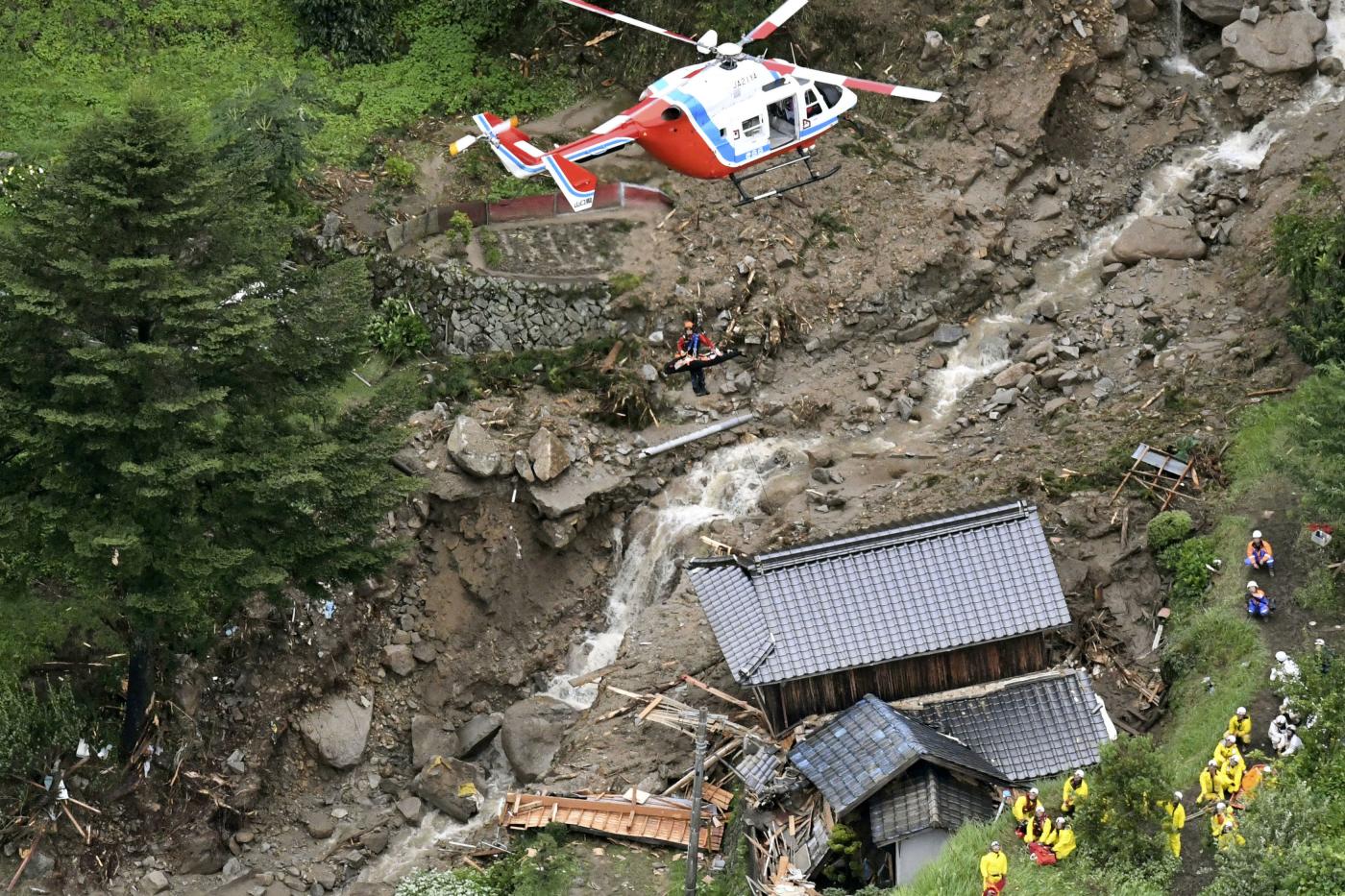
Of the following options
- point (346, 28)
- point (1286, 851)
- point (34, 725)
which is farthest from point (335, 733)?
point (346, 28)

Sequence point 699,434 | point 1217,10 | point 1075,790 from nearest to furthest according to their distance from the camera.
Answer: point 1075,790, point 699,434, point 1217,10

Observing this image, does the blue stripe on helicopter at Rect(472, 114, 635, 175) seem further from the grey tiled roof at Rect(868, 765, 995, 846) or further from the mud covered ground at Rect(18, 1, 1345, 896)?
the grey tiled roof at Rect(868, 765, 995, 846)

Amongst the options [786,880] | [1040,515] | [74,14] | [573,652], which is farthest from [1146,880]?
[74,14]

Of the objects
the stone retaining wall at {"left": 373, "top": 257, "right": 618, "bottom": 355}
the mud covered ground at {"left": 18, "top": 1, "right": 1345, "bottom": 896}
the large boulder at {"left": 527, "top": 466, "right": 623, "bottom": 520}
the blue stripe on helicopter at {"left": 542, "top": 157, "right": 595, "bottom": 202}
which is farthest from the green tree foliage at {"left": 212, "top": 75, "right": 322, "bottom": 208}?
the large boulder at {"left": 527, "top": 466, "right": 623, "bottom": 520}

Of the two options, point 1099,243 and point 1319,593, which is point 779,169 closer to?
point 1099,243

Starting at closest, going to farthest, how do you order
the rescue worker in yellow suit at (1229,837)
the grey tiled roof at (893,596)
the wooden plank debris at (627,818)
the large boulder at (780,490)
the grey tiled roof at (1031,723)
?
the rescue worker in yellow suit at (1229,837) → the grey tiled roof at (1031,723) → the grey tiled roof at (893,596) → the wooden plank debris at (627,818) → the large boulder at (780,490)

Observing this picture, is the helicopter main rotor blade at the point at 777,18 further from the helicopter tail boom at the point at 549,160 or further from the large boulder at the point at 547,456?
the large boulder at the point at 547,456

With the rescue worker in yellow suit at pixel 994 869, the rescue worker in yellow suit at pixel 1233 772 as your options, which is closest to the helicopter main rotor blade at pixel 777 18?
the rescue worker in yellow suit at pixel 1233 772
